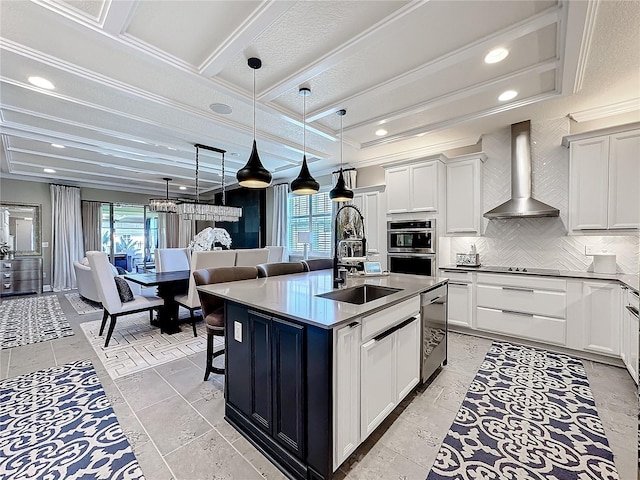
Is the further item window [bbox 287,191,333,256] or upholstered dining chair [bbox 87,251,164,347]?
window [bbox 287,191,333,256]

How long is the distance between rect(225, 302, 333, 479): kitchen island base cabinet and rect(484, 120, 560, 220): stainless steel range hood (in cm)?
343

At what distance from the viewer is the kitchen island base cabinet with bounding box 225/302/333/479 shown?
→ 4.83 ft

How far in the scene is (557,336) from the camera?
127 inches

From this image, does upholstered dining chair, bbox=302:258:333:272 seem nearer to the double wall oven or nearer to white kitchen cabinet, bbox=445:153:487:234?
the double wall oven

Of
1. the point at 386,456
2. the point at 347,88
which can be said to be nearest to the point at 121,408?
the point at 386,456

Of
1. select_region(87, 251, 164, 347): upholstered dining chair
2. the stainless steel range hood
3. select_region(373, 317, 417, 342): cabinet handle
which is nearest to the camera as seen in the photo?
select_region(373, 317, 417, 342): cabinet handle

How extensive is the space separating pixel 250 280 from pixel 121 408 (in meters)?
1.42

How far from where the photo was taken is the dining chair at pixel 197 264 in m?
3.72

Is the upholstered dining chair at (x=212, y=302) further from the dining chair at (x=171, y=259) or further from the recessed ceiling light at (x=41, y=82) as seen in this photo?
the dining chair at (x=171, y=259)

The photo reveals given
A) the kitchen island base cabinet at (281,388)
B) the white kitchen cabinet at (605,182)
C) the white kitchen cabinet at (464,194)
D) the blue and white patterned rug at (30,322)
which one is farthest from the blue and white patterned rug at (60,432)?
the white kitchen cabinet at (605,182)

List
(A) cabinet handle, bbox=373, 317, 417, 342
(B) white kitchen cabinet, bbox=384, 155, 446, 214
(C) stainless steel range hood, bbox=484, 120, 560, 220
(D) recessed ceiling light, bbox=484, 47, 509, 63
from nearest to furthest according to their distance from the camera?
(A) cabinet handle, bbox=373, 317, 417, 342 < (D) recessed ceiling light, bbox=484, 47, 509, 63 < (C) stainless steel range hood, bbox=484, 120, 560, 220 < (B) white kitchen cabinet, bbox=384, 155, 446, 214

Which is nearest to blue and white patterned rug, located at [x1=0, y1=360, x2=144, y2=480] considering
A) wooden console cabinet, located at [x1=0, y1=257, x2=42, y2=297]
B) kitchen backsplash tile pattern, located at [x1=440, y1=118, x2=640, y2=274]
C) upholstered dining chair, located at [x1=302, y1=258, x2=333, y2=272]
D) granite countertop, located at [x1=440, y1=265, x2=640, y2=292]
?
upholstered dining chair, located at [x1=302, y1=258, x2=333, y2=272]

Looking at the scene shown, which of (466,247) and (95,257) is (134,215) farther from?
(466,247)

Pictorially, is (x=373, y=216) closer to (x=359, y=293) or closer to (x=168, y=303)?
(x=359, y=293)
